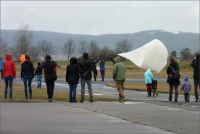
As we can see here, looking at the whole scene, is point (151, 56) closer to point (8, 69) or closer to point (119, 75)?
point (119, 75)

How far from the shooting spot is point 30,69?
18.1m

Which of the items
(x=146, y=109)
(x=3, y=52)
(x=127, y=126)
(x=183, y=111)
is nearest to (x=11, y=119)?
(x=127, y=126)

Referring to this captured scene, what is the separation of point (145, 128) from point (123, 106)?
482 cm

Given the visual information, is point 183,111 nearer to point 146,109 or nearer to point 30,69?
point 146,109

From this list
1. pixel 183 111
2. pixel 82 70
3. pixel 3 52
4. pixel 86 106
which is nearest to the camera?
pixel 183 111

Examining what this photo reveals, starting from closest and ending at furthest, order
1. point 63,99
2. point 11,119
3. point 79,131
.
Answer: point 79,131
point 11,119
point 63,99

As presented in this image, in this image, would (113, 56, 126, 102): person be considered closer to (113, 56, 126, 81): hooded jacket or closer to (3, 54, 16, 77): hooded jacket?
(113, 56, 126, 81): hooded jacket

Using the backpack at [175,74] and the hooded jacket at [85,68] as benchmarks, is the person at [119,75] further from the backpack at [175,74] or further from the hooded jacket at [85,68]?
the backpack at [175,74]

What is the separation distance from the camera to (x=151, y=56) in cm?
2616

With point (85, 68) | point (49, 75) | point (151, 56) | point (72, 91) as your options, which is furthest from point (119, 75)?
point (151, 56)

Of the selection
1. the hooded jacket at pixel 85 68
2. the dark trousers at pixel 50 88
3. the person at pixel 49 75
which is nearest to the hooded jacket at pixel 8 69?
the person at pixel 49 75

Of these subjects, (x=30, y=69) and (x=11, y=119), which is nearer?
(x=11, y=119)

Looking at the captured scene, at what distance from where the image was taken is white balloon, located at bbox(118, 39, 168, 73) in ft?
84.1

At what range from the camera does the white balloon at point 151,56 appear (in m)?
25.6
